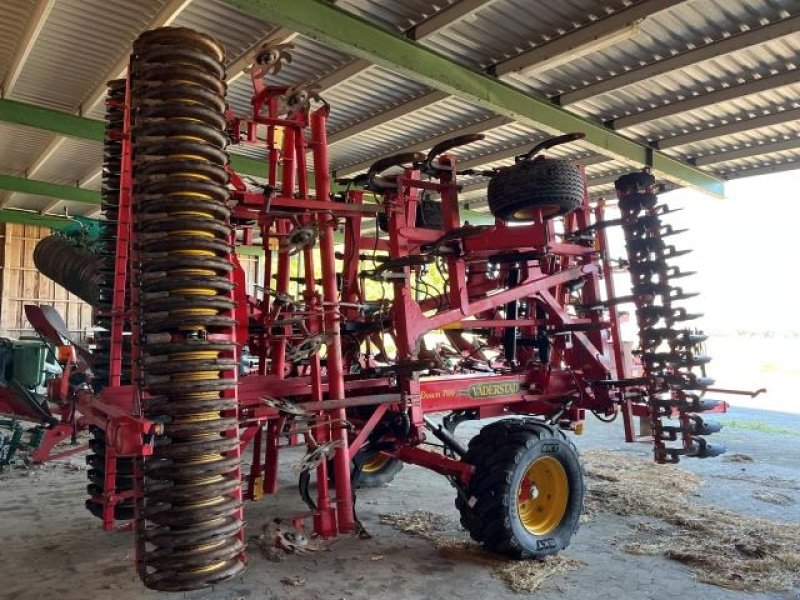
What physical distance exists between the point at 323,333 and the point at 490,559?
1912 millimetres

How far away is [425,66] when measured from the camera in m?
6.37

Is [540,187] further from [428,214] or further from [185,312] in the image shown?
[185,312]

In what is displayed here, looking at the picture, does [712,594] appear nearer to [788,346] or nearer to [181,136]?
[181,136]

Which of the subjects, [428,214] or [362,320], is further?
[428,214]

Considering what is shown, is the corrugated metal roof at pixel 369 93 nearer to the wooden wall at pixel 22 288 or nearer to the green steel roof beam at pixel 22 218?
the green steel roof beam at pixel 22 218

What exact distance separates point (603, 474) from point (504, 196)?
354 centimetres

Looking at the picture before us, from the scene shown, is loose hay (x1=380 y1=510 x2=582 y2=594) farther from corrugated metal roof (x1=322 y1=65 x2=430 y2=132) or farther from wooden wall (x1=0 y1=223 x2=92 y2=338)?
wooden wall (x1=0 y1=223 x2=92 y2=338)

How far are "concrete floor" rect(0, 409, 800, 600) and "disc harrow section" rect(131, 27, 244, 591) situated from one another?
113cm

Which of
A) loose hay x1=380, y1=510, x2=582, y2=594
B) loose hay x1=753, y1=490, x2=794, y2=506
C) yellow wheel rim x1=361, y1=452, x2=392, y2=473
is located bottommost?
loose hay x1=753, y1=490, x2=794, y2=506

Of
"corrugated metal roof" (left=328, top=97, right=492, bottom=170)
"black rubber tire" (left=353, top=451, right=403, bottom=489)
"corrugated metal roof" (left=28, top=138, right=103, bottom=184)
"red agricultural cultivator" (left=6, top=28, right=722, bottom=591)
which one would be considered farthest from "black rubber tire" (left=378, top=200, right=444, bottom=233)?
"corrugated metal roof" (left=28, top=138, right=103, bottom=184)

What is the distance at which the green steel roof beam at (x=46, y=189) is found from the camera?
11.8 meters

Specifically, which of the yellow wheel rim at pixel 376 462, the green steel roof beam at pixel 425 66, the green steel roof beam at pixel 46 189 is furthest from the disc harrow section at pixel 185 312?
the green steel roof beam at pixel 46 189

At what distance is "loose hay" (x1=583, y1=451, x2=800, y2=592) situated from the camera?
390cm

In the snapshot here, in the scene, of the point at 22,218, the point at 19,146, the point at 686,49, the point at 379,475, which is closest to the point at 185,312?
the point at 379,475
